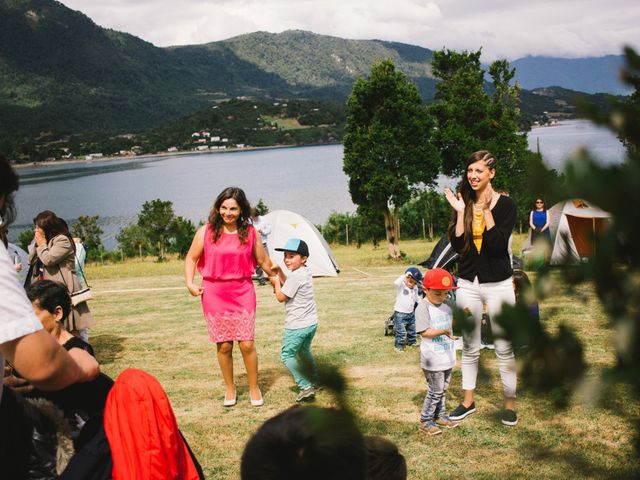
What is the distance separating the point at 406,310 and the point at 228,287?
9.42 ft

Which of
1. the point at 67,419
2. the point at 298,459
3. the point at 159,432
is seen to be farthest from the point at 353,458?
the point at 67,419

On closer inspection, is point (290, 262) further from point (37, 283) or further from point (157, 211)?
point (157, 211)

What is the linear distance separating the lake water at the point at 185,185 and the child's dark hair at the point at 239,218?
42.7 m

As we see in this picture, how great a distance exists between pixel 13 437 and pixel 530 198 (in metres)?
1.98

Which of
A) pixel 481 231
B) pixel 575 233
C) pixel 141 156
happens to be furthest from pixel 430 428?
pixel 141 156

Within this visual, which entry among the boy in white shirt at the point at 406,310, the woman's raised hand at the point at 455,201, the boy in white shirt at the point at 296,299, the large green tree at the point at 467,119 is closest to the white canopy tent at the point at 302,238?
the boy in white shirt at the point at 406,310

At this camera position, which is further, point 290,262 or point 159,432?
point 290,262

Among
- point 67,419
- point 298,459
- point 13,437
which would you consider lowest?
point 67,419

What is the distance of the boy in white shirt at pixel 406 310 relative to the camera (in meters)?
7.57

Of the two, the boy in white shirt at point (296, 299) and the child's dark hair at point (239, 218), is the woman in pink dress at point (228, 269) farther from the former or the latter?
the boy in white shirt at point (296, 299)

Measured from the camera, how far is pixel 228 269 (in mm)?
5469

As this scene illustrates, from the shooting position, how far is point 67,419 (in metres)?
2.75

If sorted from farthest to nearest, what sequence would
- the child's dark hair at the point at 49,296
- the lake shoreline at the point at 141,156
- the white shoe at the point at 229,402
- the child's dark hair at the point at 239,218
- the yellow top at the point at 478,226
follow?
the lake shoreline at the point at 141,156
the white shoe at the point at 229,402
the child's dark hair at the point at 239,218
the yellow top at the point at 478,226
the child's dark hair at the point at 49,296

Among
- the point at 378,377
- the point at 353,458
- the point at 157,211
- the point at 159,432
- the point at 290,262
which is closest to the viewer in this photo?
the point at 353,458
